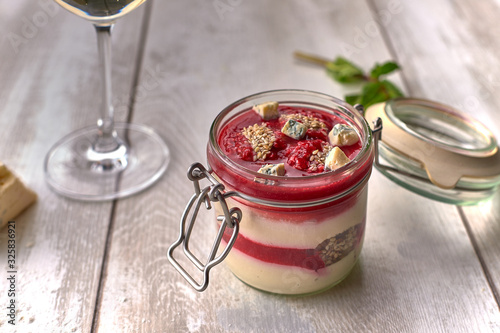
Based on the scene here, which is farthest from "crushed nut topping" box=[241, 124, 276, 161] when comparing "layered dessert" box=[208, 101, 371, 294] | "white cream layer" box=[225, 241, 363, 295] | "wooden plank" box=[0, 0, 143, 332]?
"wooden plank" box=[0, 0, 143, 332]

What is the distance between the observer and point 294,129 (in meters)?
0.80

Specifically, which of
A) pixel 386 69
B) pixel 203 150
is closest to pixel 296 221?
pixel 203 150

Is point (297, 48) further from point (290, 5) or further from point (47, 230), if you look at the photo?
point (47, 230)

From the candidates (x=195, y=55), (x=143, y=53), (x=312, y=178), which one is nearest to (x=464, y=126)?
(x=312, y=178)

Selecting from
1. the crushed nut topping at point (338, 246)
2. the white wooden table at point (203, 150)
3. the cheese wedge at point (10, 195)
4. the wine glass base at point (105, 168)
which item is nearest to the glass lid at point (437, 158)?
the white wooden table at point (203, 150)

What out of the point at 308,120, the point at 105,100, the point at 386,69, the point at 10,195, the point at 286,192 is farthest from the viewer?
the point at 386,69

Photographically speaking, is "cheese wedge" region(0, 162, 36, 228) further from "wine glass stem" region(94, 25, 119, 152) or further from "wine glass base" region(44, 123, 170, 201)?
"wine glass stem" region(94, 25, 119, 152)

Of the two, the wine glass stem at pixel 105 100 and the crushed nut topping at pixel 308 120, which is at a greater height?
the crushed nut topping at pixel 308 120

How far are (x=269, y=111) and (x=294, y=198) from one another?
176mm

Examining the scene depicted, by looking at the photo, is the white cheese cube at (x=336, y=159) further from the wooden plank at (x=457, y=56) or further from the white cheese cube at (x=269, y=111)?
the wooden plank at (x=457, y=56)

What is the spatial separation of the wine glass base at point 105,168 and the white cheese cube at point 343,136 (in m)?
0.40

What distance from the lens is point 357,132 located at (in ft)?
2.69

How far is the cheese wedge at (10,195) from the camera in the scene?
3.06 feet

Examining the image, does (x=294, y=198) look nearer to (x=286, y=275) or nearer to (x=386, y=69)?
(x=286, y=275)
